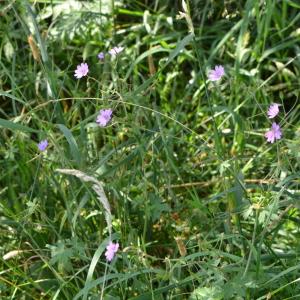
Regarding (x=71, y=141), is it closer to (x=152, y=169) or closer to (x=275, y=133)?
(x=152, y=169)

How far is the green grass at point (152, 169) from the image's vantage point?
64.6 inches

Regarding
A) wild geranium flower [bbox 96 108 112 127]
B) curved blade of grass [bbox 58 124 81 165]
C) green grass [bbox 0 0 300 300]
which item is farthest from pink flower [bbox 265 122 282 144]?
curved blade of grass [bbox 58 124 81 165]

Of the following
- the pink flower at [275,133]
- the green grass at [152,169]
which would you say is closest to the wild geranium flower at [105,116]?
the green grass at [152,169]

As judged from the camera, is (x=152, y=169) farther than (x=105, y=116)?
Yes

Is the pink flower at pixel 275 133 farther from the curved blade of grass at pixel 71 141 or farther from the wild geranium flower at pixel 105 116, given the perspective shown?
the curved blade of grass at pixel 71 141

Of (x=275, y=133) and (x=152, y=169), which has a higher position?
(x=275, y=133)

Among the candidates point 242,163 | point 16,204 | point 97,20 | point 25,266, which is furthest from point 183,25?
point 25,266

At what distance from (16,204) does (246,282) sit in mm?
873

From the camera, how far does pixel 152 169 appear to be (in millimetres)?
2092

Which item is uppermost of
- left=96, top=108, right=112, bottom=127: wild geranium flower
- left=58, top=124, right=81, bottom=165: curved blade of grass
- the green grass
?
left=96, top=108, right=112, bottom=127: wild geranium flower

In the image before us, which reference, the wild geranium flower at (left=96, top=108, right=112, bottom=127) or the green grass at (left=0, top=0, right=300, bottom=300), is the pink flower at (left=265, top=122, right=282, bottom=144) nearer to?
the green grass at (left=0, top=0, right=300, bottom=300)

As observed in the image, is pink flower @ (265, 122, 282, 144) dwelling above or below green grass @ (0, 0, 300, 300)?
above

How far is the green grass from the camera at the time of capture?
5.39 feet

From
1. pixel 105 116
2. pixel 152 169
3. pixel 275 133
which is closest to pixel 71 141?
pixel 105 116
